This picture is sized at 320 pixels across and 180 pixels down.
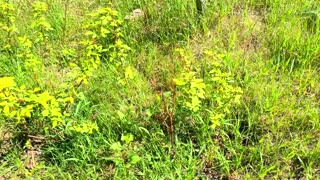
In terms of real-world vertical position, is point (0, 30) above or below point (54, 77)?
above

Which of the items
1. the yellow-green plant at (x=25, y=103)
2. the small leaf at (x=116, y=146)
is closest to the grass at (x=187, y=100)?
the small leaf at (x=116, y=146)

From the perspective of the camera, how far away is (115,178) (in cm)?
221

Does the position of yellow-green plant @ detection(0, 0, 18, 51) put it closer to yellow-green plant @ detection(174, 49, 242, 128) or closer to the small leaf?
the small leaf

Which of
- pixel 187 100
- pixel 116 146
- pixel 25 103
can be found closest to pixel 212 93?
pixel 187 100

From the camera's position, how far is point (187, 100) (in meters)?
2.30

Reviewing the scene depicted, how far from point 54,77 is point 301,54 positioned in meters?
1.89

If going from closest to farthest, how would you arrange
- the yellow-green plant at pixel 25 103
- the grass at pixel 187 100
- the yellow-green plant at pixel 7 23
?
the yellow-green plant at pixel 25 103
the grass at pixel 187 100
the yellow-green plant at pixel 7 23

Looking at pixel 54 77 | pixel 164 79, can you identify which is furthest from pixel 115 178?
pixel 54 77

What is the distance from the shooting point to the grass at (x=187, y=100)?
7.45ft

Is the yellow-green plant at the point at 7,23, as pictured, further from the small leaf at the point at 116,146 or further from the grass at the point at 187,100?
the small leaf at the point at 116,146

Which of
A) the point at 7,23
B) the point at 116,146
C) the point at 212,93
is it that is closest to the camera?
the point at 116,146

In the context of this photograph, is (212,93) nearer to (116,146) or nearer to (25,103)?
(116,146)

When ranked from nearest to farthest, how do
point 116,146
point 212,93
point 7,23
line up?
point 116,146
point 212,93
point 7,23

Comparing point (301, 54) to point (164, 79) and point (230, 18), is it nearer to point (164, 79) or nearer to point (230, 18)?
point (230, 18)
